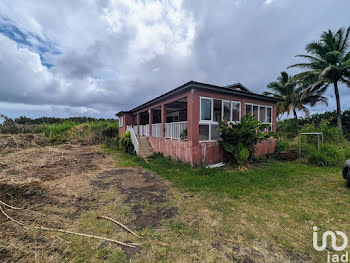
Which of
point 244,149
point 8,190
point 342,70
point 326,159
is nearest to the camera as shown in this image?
point 8,190

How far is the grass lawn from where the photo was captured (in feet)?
6.93

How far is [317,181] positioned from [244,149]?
2.42m

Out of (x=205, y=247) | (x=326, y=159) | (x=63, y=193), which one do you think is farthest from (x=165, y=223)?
(x=326, y=159)

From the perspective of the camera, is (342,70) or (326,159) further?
(342,70)

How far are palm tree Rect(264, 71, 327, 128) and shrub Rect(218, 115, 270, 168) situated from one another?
14.0 m

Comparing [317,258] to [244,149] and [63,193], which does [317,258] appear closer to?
[244,149]

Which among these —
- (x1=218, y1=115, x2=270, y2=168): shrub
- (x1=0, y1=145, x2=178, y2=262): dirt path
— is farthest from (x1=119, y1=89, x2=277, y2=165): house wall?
(x1=0, y1=145, x2=178, y2=262): dirt path

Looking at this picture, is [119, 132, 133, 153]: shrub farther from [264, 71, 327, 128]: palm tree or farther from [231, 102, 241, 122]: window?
[264, 71, 327, 128]: palm tree

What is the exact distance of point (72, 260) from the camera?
6.57 feet

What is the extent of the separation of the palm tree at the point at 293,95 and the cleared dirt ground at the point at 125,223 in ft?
62.2

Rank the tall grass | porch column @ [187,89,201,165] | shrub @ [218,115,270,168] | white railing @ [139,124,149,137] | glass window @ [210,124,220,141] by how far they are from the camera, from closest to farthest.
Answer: shrub @ [218,115,270,168] < porch column @ [187,89,201,165] < glass window @ [210,124,220,141] < white railing @ [139,124,149,137] < the tall grass

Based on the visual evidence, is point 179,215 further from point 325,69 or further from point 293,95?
point 293,95

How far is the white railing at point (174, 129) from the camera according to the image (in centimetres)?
763

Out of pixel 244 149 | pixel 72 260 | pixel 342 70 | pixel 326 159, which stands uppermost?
pixel 342 70
